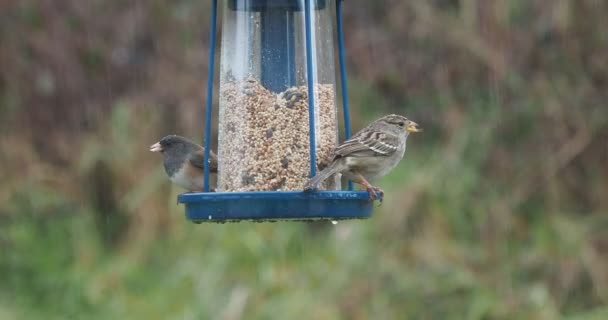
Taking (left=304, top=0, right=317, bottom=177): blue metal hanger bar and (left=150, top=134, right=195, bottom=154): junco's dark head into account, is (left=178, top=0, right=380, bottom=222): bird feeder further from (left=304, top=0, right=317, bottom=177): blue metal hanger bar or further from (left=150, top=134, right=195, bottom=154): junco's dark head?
(left=150, top=134, right=195, bottom=154): junco's dark head

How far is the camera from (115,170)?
974 cm

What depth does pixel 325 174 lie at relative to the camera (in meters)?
4.73

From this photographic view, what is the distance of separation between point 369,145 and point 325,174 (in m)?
0.60

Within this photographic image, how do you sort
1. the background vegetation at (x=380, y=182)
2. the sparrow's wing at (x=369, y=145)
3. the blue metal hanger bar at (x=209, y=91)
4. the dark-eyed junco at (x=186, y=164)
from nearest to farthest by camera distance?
1. the blue metal hanger bar at (x=209, y=91)
2. the sparrow's wing at (x=369, y=145)
3. the dark-eyed junco at (x=186, y=164)
4. the background vegetation at (x=380, y=182)

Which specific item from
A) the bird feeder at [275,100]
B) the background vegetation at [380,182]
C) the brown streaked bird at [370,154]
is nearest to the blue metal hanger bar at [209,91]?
the bird feeder at [275,100]

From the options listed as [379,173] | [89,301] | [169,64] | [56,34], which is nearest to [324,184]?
[379,173]

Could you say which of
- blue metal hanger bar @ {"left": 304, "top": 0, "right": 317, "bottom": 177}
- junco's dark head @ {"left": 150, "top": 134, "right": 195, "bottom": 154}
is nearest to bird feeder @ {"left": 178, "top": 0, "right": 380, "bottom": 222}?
blue metal hanger bar @ {"left": 304, "top": 0, "right": 317, "bottom": 177}

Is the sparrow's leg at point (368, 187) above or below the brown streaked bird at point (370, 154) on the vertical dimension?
below

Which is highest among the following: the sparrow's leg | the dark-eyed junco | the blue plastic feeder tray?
the dark-eyed junco

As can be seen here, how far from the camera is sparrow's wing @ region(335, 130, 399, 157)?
16.7 ft

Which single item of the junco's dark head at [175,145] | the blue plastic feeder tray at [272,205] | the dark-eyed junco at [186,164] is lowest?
the blue plastic feeder tray at [272,205]

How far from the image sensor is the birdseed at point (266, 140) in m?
4.99

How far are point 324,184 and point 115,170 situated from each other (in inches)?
196

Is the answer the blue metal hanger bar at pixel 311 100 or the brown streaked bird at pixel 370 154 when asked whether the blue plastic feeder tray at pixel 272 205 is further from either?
the blue metal hanger bar at pixel 311 100
